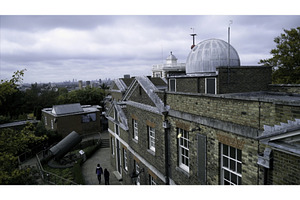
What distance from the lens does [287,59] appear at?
18.5 meters

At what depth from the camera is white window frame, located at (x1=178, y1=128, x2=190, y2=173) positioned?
8300mm

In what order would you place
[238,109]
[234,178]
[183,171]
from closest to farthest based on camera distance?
[238,109] → [234,178] → [183,171]

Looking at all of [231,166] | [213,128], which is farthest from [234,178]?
[213,128]

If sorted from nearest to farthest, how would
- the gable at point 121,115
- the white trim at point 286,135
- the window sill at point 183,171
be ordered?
the white trim at point 286,135, the window sill at point 183,171, the gable at point 121,115

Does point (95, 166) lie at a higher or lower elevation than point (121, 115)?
lower

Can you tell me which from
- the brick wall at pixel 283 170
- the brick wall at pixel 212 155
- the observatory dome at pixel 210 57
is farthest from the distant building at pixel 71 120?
the brick wall at pixel 283 170

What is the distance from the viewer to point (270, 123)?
Result: 16.3 ft

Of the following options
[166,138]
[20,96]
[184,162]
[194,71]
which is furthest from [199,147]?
[20,96]

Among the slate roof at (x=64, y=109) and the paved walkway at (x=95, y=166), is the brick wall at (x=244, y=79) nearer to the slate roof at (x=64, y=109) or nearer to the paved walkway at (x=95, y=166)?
the paved walkway at (x=95, y=166)

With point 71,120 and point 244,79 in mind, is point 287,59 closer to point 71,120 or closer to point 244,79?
point 244,79

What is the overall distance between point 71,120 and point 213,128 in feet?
83.1

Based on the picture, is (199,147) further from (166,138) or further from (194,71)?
(194,71)

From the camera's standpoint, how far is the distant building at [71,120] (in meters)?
27.6

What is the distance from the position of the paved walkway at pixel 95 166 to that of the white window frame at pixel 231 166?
11.8 metres
